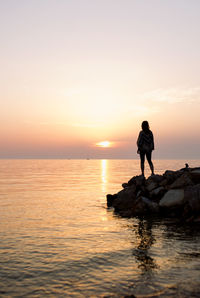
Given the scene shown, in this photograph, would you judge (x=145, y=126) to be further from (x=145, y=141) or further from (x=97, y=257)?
(x=97, y=257)

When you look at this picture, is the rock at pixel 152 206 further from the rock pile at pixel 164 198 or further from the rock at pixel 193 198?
the rock at pixel 193 198

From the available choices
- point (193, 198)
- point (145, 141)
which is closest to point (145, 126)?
point (145, 141)

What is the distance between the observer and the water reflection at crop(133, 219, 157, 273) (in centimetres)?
617

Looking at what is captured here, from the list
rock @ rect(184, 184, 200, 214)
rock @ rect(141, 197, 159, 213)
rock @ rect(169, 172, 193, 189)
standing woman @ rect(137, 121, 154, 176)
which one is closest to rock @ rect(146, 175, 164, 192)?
rock @ rect(169, 172, 193, 189)

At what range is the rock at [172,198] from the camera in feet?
42.0

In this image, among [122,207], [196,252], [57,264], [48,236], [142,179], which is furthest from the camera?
[142,179]

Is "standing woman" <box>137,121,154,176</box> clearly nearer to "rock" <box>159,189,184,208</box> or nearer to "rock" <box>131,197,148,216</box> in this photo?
"rock" <box>159,189,184,208</box>

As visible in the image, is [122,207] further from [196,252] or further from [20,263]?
[20,263]

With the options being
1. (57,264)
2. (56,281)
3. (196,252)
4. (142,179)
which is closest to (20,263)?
(57,264)

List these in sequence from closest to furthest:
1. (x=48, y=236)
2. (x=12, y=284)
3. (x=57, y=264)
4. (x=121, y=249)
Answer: (x=12, y=284) → (x=57, y=264) → (x=121, y=249) → (x=48, y=236)

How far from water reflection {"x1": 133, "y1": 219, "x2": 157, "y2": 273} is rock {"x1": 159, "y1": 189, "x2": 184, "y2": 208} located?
2.08m

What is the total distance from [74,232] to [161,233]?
3.05 m

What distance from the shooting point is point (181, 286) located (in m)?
5.06

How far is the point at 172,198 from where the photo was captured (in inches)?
515
